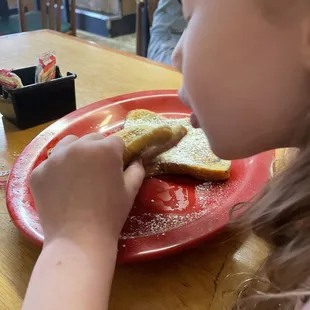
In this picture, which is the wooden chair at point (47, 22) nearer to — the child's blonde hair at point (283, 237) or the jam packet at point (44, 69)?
the jam packet at point (44, 69)

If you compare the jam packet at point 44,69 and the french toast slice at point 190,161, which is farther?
the jam packet at point 44,69

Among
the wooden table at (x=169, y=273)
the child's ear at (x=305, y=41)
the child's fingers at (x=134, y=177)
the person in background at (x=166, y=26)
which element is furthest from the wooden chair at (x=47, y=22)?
the child's ear at (x=305, y=41)

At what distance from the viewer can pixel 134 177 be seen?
0.71 m

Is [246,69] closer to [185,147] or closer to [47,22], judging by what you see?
[185,147]

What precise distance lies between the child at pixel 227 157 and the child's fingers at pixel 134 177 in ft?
0.07

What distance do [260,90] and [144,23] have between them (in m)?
1.97

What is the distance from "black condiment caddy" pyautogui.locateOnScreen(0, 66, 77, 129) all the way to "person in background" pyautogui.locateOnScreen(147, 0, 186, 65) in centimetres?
111

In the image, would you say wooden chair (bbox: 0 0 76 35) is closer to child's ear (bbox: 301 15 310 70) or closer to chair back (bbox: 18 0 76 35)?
chair back (bbox: 18 0 76 35)

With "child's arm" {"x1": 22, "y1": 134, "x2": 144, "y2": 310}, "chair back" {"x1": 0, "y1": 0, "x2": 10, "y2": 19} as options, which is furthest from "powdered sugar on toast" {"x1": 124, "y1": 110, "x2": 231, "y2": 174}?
"chair back" {"x1": 0, "y1": 0, "x2": 10, "y2": 19}

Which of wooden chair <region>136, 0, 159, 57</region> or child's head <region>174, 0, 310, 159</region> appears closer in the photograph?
child's head <region>174, 0, 310, 159</region>

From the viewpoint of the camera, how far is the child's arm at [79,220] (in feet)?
1.72

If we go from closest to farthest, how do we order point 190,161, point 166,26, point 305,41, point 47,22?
1. point 305,41
2. point 190,161
3. point 166,26
4. point 47,22

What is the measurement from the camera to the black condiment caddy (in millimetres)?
974

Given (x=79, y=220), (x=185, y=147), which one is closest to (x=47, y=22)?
(x=185, y=147)
